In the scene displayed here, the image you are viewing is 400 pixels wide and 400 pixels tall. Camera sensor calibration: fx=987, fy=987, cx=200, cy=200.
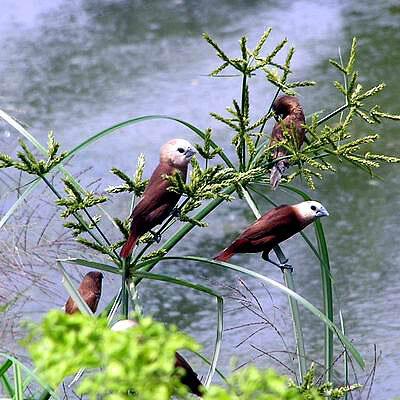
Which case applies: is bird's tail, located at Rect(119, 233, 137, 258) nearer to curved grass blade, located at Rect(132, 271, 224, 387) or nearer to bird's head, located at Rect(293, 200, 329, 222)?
curved grass blade, located at Rect(132, 271, 224, 387)

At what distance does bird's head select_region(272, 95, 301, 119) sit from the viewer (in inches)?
39.6

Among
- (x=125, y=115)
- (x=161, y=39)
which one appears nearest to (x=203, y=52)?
(x=161, y=39)

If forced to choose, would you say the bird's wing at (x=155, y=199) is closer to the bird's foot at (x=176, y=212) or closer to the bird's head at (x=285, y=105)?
the bird's foot at (x=176, y=212)

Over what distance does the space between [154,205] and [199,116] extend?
6.83ft

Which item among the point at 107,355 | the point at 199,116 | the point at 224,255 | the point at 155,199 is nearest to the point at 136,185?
the point at 155,199

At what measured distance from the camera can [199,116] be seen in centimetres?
292

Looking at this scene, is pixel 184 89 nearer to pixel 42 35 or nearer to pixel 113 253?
pixel 42 35

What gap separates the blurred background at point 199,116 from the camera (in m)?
1.98

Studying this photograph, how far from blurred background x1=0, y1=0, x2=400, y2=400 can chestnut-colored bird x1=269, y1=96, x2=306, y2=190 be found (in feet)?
1.41

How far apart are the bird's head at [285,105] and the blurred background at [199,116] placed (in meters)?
0.43

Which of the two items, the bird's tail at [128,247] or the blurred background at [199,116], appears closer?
the bird's tail at [128,247]

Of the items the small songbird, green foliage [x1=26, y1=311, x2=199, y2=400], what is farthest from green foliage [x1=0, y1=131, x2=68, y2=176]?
green foliage [x1=26, y1=311, x2=199, y2=400]

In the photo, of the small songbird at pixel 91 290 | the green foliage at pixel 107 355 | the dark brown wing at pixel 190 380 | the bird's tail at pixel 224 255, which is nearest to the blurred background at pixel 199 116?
the small songbird at pixel 91 290

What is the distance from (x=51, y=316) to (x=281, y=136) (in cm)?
54
